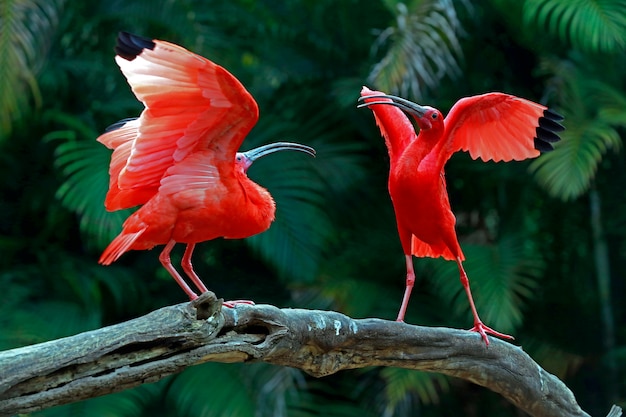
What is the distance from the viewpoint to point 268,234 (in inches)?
247

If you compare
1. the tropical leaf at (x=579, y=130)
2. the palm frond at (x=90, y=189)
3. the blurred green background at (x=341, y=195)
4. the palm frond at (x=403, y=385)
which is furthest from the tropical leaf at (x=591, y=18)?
the palm frond at (x=90, y=189)

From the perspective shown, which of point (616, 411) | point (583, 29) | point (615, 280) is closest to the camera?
point (616, 411)

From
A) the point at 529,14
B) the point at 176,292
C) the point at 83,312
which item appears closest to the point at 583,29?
the point at 529,14

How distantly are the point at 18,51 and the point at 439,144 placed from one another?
3298mm

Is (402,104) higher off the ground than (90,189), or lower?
higher

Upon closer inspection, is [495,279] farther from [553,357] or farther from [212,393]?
[212,393]

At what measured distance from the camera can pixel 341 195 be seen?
686 cm

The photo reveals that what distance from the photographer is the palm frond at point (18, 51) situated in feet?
18.7

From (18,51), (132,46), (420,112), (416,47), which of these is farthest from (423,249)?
(18,51)

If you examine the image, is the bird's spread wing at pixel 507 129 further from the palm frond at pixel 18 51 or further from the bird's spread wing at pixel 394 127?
the palm frond at pixel 18 51

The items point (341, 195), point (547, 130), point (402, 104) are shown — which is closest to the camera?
point (402, 104)

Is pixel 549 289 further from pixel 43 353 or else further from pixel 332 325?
pixel 43 353

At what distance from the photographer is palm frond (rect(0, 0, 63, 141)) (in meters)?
5.70

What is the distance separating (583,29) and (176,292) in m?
3.40
